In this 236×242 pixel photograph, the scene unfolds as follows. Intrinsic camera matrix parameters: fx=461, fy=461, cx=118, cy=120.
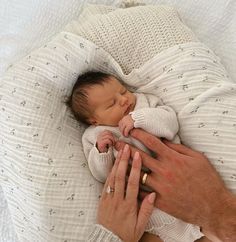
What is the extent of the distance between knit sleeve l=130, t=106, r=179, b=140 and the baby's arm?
4.4 inches

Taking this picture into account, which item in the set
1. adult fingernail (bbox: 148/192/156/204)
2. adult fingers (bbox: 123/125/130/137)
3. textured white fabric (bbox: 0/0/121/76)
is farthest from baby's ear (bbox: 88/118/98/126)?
textured white fabric (bbox: 0/0/121/76)

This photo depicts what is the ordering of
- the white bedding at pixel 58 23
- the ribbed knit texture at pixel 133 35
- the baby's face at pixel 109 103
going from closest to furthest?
the baby's face at pixel 109 103 < the ribbed knit texture at pixel 133 35 < the white bedding at pixel 58 23

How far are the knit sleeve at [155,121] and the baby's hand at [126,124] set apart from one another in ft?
0.04

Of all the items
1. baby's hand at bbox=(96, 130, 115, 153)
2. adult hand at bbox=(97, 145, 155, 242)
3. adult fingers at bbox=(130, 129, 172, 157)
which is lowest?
adult hand at bbox=(97, 145, 155, 242)

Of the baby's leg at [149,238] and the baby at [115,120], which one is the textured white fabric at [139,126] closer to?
the baby at [115,120]

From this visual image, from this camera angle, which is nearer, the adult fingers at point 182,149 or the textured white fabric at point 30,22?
the adult fingers at point 182,149

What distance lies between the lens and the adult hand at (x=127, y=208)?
3.89 feet

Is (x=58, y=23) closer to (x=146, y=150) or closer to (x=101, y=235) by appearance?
(x=146, y=150)

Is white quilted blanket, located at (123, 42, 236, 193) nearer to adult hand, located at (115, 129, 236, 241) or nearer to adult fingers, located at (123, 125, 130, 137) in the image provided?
adult hand, located at (115, 129, 236, 241)

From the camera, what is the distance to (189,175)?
120 cm

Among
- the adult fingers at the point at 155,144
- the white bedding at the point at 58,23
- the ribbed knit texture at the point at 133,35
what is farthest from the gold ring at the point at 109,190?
the white bedding at the point at 58,23

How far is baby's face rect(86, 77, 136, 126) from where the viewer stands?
50.5 inches

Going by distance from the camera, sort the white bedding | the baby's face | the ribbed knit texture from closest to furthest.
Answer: the baby's face, the ribbed knit texture, the white bedding

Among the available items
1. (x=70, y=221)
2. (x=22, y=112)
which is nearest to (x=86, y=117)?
(x=22, y=112)
